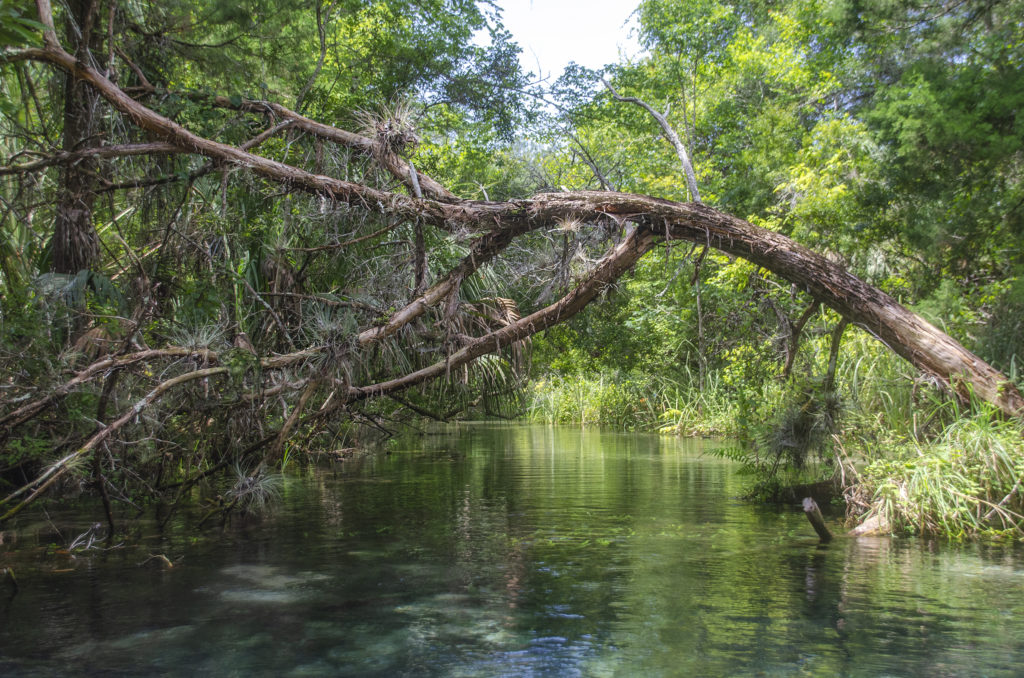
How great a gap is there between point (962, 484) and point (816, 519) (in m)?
1.50

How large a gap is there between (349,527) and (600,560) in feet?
8.64

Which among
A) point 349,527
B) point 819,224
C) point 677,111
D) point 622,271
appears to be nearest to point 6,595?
point 349,527

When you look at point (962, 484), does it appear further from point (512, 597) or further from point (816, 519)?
point (512, 597)

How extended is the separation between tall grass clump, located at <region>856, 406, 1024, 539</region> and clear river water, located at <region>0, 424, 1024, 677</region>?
1.24 feet

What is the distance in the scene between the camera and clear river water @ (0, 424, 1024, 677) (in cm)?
397

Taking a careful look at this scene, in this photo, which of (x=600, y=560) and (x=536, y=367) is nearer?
(x=600, y=560)

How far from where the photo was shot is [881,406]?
29.6 ft

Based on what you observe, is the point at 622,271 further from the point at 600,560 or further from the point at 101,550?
the point at 101,550

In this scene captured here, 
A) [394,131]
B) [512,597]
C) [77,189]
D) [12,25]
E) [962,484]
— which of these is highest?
[394,131]

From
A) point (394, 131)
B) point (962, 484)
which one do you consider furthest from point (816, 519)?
point (394, 131)

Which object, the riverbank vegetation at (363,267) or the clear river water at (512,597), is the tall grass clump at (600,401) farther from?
the clear river water at (512,597)

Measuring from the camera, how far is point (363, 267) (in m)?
8.96

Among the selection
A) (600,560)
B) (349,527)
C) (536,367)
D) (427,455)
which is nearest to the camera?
(600,560)

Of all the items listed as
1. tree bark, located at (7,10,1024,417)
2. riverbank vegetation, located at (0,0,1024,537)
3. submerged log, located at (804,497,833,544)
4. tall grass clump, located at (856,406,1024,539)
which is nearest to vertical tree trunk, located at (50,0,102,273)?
riverbank vegetation, located at (0,0,1024,537)
